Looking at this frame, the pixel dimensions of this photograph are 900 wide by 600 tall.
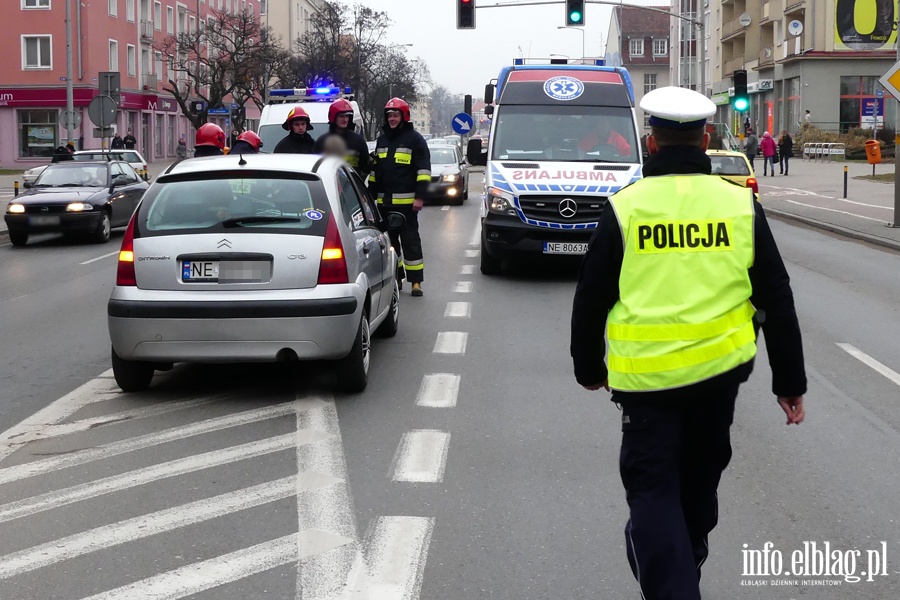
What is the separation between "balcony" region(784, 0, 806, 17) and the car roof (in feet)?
199

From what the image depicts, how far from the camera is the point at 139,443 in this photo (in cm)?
661

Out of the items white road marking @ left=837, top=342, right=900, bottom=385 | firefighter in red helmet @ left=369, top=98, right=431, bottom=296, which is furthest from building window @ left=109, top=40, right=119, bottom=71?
white road marking @ left=837, top=342, right=900, bottom=385

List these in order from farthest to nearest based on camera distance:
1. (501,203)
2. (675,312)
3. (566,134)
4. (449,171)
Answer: (449,171), (566,134), (501,203), (675,312)

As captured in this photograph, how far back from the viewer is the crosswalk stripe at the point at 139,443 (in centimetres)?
611

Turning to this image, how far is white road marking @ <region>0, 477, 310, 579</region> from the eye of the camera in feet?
15.4

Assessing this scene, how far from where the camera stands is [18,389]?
27.2 feet

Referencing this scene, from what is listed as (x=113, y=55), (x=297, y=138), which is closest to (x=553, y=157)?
(x=297, y=138)

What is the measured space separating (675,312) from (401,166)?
880 cm

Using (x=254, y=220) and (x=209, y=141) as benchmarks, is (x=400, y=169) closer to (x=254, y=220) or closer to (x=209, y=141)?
(x=209, y=141)

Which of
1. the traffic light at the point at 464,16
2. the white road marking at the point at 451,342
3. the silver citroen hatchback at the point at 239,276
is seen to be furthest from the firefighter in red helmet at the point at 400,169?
the traffic light at the point at 464,16

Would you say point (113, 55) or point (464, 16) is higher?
point (113, 55)

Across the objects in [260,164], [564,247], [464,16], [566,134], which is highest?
[464,16]

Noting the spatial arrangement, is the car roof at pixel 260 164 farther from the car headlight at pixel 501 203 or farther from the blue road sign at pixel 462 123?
the blue road sign at pixel 462 123

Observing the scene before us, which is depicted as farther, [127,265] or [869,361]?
[869,361]
